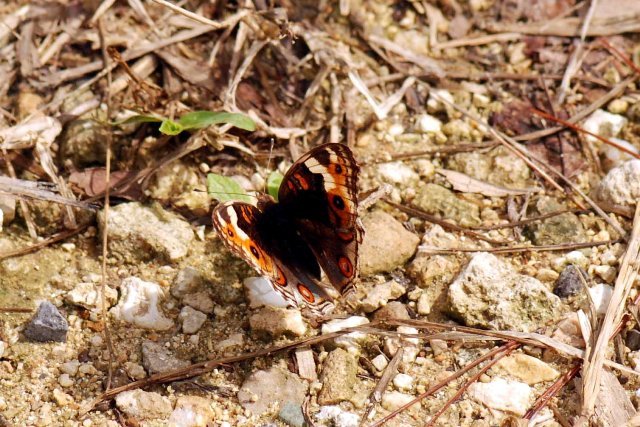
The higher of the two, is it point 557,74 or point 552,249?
point 557,74

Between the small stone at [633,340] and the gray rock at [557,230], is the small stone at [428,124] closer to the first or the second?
the gray rock at [557,230]

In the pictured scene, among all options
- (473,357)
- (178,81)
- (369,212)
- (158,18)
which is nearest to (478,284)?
(473,357)

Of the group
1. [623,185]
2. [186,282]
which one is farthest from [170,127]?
[623,185]

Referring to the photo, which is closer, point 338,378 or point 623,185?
point 338,378

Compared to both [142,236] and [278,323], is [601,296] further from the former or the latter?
[142,236]

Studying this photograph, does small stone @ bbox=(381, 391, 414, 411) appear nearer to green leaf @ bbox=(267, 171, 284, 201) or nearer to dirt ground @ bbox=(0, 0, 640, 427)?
dirt ground @ bbox=(0, 0, 640, 427)

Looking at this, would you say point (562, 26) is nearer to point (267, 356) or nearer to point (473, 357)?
point (473, 357)

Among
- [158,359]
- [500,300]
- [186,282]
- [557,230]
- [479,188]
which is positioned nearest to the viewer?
[158,359]
